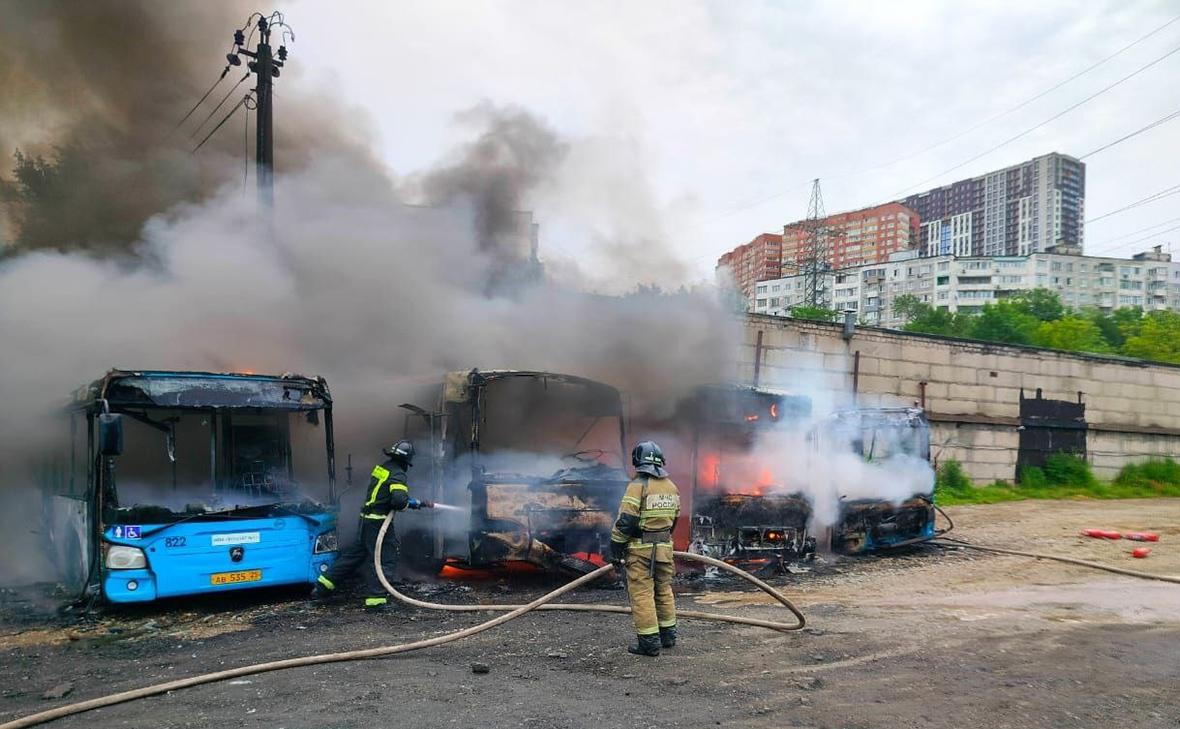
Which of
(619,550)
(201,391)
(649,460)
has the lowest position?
(619,550)

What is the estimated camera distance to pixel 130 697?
15.3ft

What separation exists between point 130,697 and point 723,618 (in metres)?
4.23

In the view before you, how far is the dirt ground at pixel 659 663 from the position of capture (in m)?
4.61

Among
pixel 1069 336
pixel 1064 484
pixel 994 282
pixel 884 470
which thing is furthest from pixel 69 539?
pixel 994 282

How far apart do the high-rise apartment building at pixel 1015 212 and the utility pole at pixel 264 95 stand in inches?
3927

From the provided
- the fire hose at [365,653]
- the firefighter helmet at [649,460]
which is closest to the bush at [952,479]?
the fire hose at [365,653]

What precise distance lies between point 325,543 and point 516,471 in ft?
6.48

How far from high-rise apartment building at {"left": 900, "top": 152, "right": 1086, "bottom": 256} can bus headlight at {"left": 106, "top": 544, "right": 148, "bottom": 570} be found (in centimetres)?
10585

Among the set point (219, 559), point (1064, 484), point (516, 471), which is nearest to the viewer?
point (219, 559)

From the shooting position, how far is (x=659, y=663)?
5625 millimetres

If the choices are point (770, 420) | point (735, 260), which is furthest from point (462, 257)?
point (735, 260)

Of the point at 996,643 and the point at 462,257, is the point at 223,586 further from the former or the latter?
the point at 462,257

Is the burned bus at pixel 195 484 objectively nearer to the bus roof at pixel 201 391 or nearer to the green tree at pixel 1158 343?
the bus roof at pixel 201 391

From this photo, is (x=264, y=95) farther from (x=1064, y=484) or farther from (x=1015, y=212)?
(x=1015, y=212)
